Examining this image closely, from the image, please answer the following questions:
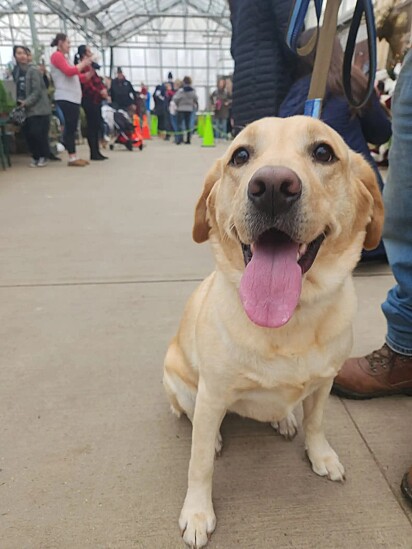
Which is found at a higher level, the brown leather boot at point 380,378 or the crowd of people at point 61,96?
the crowd of people at point 61,96

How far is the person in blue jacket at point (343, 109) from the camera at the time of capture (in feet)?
8.30

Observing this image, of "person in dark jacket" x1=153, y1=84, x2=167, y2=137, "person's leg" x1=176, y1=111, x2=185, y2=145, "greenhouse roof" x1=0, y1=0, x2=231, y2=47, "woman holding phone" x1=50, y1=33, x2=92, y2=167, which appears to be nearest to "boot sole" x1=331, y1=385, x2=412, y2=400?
"woman holding phone" x1=50, y1=33, x2=92, y2=167

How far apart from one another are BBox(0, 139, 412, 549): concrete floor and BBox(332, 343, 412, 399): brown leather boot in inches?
2.0

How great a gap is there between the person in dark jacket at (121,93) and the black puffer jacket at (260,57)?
12.7 m

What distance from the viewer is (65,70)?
7.50 meters

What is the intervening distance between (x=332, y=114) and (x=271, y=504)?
2.49m

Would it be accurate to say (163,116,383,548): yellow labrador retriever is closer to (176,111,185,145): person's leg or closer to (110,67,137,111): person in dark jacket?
(110,67,137,111): person in dark jacket

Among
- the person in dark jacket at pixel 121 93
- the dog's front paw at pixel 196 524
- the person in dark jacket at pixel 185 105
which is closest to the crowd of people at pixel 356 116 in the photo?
the dog's front paw at pixel 196 524

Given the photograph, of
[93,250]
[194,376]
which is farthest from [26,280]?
[194,376]

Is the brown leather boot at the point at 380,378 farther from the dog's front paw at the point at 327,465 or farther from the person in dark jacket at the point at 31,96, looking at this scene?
the person in dark jacket at the point at 31,96

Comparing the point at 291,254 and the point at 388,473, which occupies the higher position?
the point at 291,254

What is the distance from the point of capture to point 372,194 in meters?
1.43

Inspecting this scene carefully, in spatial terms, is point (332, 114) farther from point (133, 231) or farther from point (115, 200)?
point (115, 200)

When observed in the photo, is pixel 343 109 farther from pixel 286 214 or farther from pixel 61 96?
pixel 61 96
